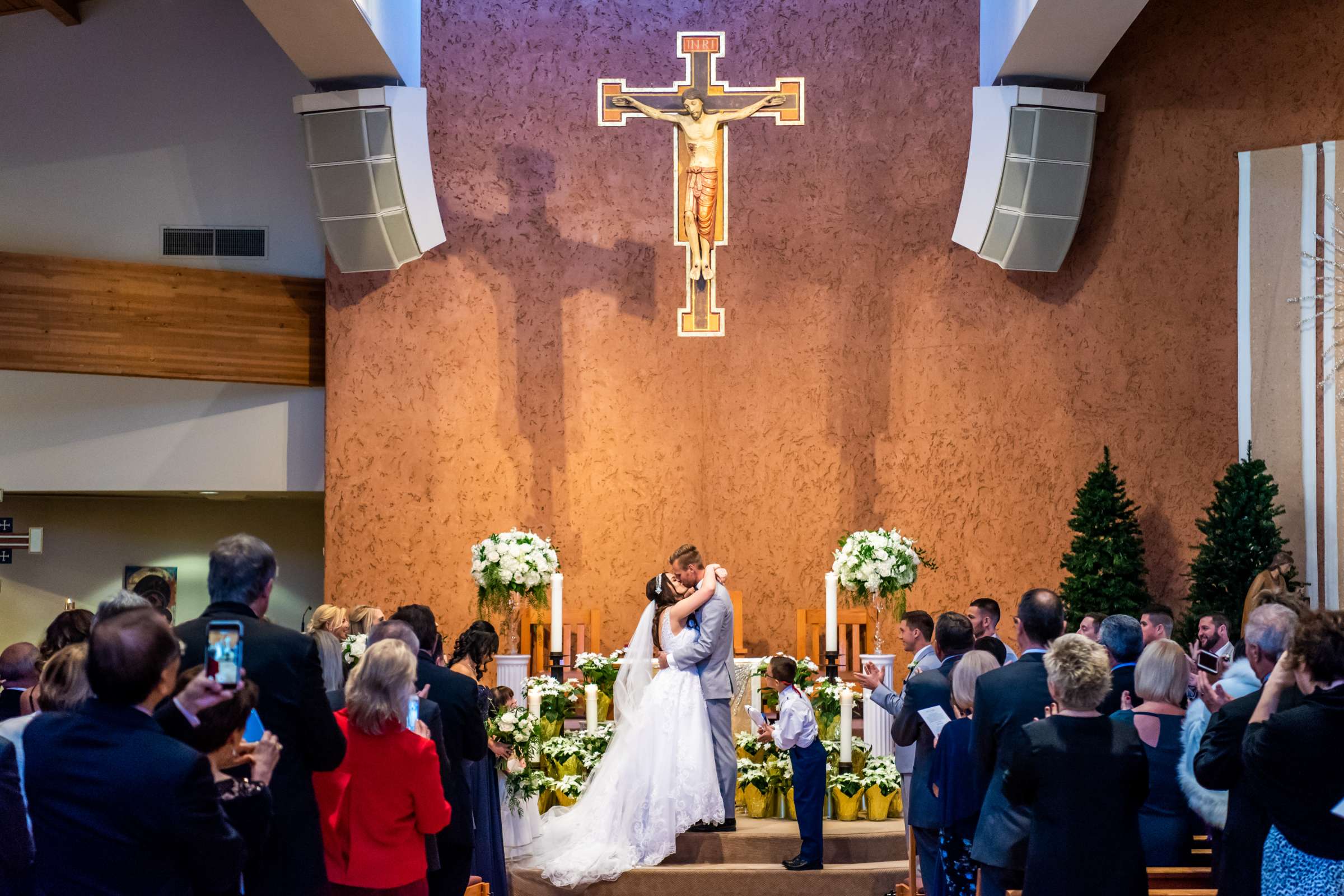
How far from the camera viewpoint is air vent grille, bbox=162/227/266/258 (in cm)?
1037

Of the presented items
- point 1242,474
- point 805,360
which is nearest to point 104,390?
point 805,360

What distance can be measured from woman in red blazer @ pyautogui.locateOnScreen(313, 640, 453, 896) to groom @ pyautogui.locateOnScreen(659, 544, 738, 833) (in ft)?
10.4

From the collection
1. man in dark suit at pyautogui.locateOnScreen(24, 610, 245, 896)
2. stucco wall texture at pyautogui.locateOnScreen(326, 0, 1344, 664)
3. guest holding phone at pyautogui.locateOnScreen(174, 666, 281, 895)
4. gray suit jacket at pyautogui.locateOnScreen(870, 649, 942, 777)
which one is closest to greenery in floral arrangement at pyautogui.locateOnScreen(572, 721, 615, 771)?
gray suit jacket at pyautogui.locateOnScreen(870, 649, 942, 777)

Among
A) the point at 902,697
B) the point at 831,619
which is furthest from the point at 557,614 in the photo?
the point at 902,697

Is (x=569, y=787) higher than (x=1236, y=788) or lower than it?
lower

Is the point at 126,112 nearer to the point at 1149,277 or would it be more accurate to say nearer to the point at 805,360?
the point at 805,360

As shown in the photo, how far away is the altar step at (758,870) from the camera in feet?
20.7

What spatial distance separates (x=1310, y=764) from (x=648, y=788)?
3.93 meters

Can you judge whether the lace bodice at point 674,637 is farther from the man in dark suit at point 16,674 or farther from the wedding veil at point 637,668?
the man in dark suit at point 16,674

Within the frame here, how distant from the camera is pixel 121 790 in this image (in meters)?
2.51

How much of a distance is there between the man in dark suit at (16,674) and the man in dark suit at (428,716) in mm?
931

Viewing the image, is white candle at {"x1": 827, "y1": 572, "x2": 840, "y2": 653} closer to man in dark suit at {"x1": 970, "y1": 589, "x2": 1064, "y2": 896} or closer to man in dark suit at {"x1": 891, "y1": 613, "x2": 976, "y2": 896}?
man in dark suit at {"x1": 891, "y1": 613, "x2": 976, "y2": 896}

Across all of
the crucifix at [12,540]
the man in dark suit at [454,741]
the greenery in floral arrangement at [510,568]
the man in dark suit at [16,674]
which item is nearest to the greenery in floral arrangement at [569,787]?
the greenery in floral arrangement at [510,568]

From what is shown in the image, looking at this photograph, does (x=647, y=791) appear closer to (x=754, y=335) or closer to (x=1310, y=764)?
(x=1310, y=764)
